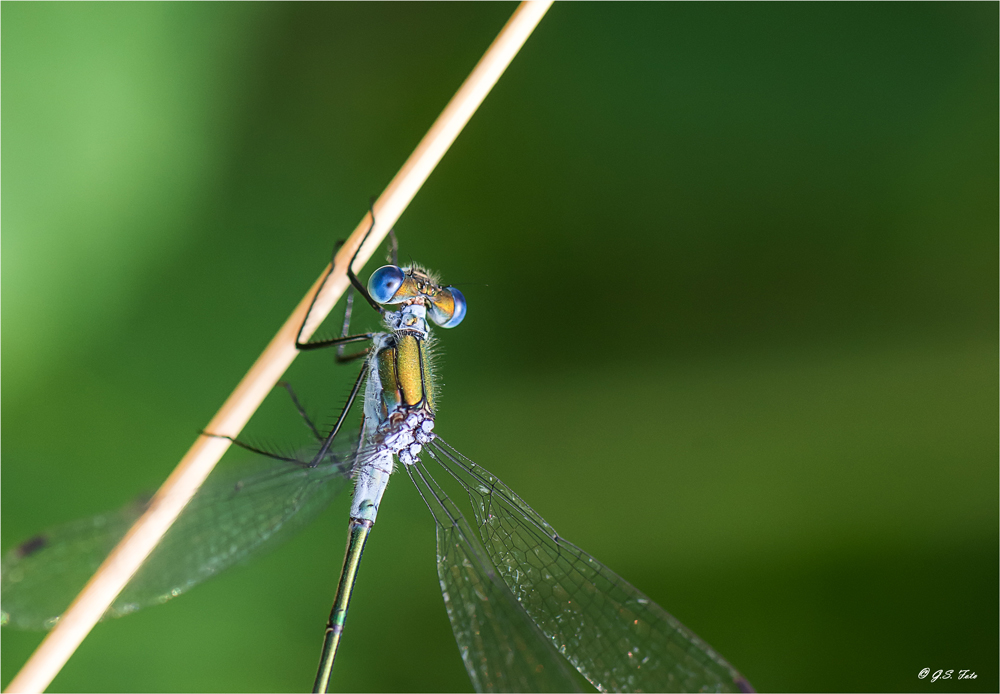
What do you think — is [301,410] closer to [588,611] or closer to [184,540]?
[184,540]

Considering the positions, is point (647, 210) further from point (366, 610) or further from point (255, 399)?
point (366, 610)

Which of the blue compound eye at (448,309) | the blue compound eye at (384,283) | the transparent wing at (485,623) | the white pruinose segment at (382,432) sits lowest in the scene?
the transparent wing at (485,623)

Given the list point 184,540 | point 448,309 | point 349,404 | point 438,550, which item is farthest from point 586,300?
point 184,540

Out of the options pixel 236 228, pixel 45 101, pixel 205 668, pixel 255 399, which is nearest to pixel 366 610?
pixel 205 668

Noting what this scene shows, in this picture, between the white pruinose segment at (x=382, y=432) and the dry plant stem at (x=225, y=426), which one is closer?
the dry plant stem at (x=225, y=426)

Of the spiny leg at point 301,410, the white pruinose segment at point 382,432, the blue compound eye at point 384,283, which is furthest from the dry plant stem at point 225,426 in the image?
the spiny leg at point 301,410

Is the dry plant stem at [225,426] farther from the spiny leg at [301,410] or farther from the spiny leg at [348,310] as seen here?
the spiny leg at [301,410]

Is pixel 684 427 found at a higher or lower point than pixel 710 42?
lower

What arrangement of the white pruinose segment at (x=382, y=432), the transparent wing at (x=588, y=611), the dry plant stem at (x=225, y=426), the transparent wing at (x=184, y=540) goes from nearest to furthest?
the dry plant stem at (x=225, y=426) < the transparent wing at (x=184, y=540) < the transparent wing at (x=588, y=611) < the white pruinose segment at (x=382, y=432)
